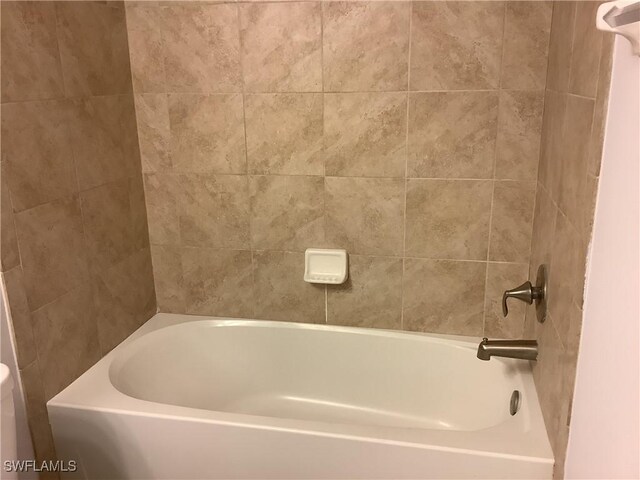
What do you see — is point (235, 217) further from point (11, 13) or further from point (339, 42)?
point (11, 13)

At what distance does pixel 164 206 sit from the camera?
2211mm

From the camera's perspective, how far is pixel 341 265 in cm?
210

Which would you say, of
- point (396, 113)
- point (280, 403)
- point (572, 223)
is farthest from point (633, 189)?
point (280, 403)

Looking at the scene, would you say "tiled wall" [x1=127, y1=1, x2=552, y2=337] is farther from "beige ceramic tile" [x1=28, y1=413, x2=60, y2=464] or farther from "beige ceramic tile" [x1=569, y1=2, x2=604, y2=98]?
"beige ceramic tile" [x1=28, y1=413, x2=60, y2=464]

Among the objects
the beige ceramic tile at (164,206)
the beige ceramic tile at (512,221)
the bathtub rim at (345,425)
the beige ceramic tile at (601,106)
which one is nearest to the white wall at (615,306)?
the beige ceramic tile at (601,106)

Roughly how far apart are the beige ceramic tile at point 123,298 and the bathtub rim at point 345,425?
0.12 metres

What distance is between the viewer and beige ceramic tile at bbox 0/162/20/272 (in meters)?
1.48

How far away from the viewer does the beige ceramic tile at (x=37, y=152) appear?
59.6 inches

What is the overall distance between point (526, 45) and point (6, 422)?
1.80m

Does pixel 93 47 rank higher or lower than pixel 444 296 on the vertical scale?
higher

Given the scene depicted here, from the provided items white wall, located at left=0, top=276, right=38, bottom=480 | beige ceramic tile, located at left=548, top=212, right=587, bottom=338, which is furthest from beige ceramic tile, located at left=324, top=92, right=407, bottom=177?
white wall, located at left=0, top=276, right=38, bottom=480

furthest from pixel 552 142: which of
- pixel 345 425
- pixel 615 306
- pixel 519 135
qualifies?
pixel 345 425

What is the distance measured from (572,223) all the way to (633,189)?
15.6 inches

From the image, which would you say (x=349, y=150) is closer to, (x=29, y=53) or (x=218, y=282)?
(x=218, y=282)
